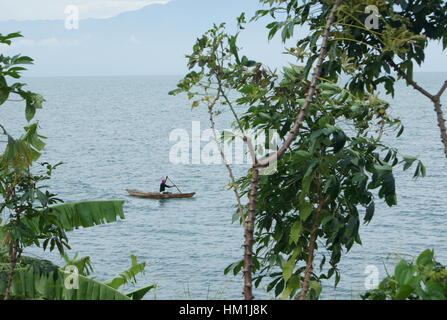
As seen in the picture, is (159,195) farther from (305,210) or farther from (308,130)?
(305,210)

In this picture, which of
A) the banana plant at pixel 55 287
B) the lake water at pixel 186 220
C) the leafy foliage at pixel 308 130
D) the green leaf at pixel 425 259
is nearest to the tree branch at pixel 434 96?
the leafy foliage at pixel 308 130

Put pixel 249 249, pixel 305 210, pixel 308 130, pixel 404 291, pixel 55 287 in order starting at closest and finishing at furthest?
1. pixel 404 291
2. pixel 249 249
3. pixel 305 210
4. pixel 308 130
5. pixel 55 287

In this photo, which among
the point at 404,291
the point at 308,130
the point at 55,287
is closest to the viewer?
the point at 404,291

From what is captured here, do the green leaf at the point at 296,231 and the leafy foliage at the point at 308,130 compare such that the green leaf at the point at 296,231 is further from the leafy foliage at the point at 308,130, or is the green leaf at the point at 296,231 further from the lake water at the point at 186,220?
the lake water at the point at 186,220

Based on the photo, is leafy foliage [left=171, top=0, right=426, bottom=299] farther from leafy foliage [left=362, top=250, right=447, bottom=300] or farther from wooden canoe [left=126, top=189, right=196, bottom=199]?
wooden canoe [left=126, top=189, right=196, bottom=199]

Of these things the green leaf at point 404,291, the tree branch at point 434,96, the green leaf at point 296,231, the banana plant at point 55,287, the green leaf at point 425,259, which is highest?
the tree branch at point 434,96

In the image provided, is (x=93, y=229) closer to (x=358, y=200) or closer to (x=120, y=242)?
(x=120, y=242)

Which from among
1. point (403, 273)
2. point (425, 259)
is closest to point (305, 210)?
point (425, 259)

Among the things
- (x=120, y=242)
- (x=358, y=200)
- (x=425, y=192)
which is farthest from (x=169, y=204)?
(x=358, y=200)

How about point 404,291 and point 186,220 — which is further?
point 186,220

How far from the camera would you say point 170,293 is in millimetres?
32031

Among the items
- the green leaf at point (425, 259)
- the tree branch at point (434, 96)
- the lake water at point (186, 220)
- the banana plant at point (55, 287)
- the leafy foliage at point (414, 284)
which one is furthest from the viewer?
the lake water at point (186, 220)

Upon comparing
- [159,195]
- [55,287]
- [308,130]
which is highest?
[308,130]

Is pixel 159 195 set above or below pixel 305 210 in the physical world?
below
